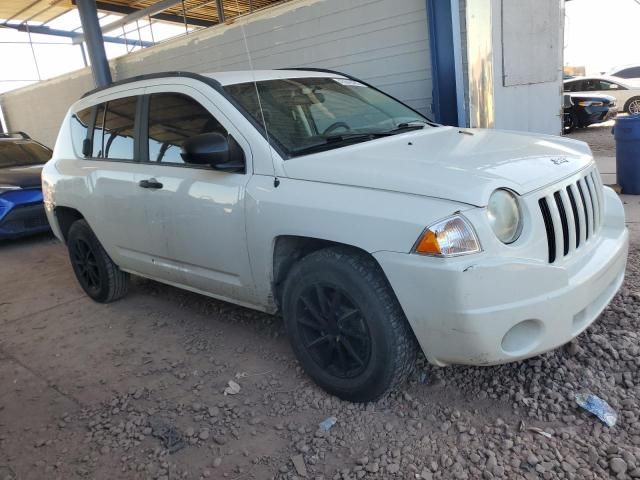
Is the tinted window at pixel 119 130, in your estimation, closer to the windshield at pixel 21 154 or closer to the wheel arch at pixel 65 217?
the wheel arch at pixel 65 217

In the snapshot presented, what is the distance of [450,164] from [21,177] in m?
6.99

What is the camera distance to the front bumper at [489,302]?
87.2 inches

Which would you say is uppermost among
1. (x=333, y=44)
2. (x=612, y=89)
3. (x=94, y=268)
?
(x=333, y=44)

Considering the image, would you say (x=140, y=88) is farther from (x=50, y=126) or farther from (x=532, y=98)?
(x=50, y=126)

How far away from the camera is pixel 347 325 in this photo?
2.65 metres

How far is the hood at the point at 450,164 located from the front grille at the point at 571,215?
3.3 inches

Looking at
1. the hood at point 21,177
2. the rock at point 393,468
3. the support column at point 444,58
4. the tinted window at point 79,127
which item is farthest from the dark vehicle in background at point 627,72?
the rock at point 393,468

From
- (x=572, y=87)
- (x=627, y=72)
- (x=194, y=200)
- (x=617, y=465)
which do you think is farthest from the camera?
(x=627, y=72)

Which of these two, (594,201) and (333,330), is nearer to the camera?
(333,330)

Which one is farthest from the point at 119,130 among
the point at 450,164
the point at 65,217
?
the point at 450,164

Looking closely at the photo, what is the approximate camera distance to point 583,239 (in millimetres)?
2619

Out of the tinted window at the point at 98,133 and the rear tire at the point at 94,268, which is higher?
the tinted window at the point at 98,133

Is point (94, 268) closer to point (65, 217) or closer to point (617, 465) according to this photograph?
point (65, 217)

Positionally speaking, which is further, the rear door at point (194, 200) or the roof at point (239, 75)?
the roof at point (239, 75)
